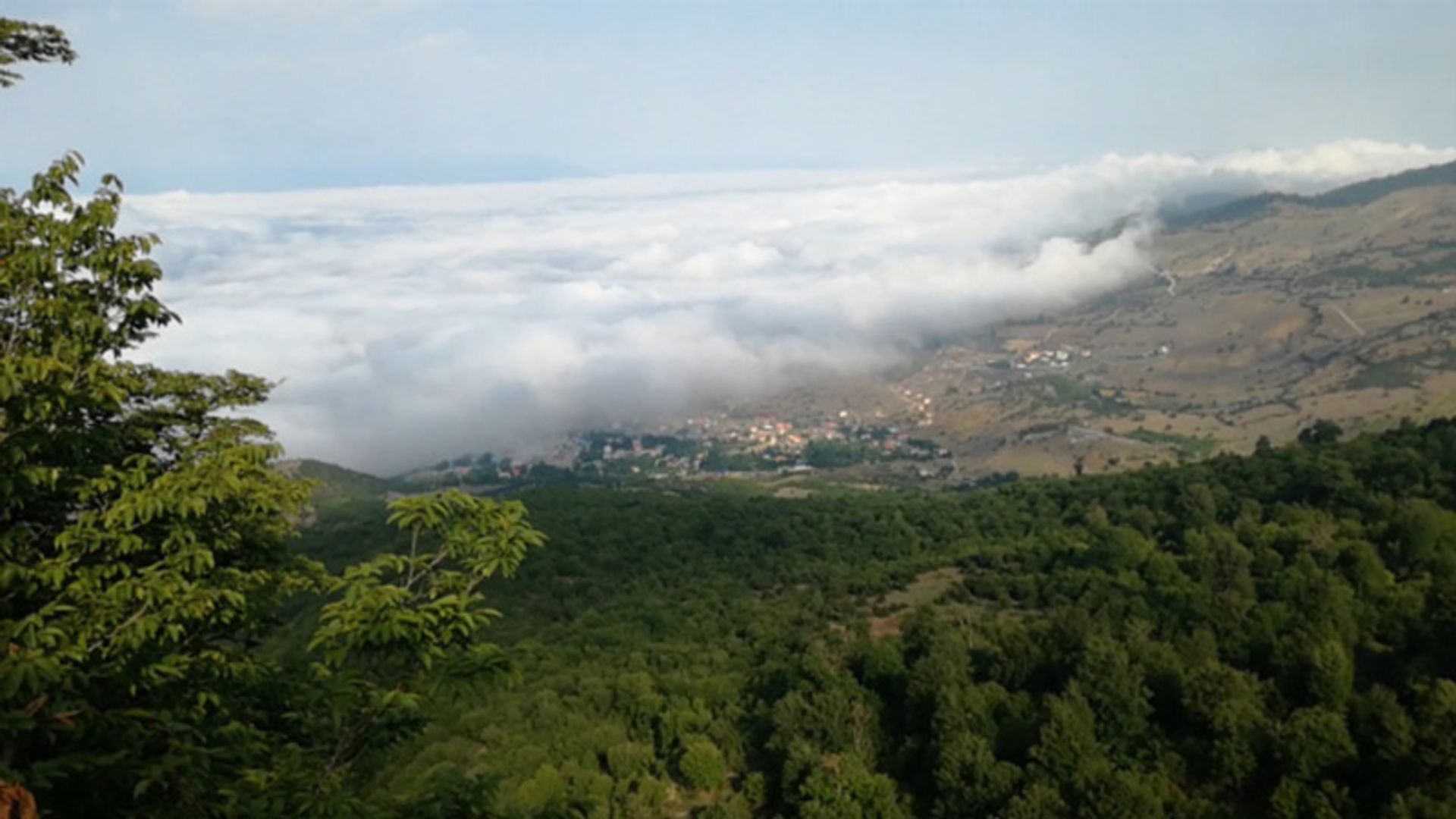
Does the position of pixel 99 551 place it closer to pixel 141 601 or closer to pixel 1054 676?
pixel 141 601

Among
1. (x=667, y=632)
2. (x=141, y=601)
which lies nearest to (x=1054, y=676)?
(x=667, y=632)

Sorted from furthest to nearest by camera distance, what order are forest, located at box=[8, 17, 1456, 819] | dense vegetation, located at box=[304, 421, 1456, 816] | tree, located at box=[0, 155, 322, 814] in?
dense vegetation, located at box=[304, 421, 1456, 816], forest, located at box=[8, 17, 1456, 819], tree, located at box=[0, 155, 322, 814]

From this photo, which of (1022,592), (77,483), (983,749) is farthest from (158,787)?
(1022,592)

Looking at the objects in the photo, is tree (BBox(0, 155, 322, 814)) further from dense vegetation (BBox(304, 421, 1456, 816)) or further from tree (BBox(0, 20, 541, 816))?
dense vegetation (BBox(304, 421, 1456, 816))

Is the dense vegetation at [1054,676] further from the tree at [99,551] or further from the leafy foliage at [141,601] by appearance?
the tree at [99,551]

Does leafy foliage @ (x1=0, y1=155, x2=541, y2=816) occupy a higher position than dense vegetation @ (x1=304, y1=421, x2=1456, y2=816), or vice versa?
leafy foliage @ (x1=0, y1=155, x2=541, y2=816)

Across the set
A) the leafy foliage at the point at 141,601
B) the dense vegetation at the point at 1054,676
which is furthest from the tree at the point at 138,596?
the dense vegetation at the point at 1054,676

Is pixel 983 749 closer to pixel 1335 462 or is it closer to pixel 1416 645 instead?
pixel 1416 645

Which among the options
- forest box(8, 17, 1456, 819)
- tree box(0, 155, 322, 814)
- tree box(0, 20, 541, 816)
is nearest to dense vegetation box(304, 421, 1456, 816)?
forest box(8, 17, 1456, 819)

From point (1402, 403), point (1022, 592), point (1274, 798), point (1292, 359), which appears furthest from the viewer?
point (1292, 359)
